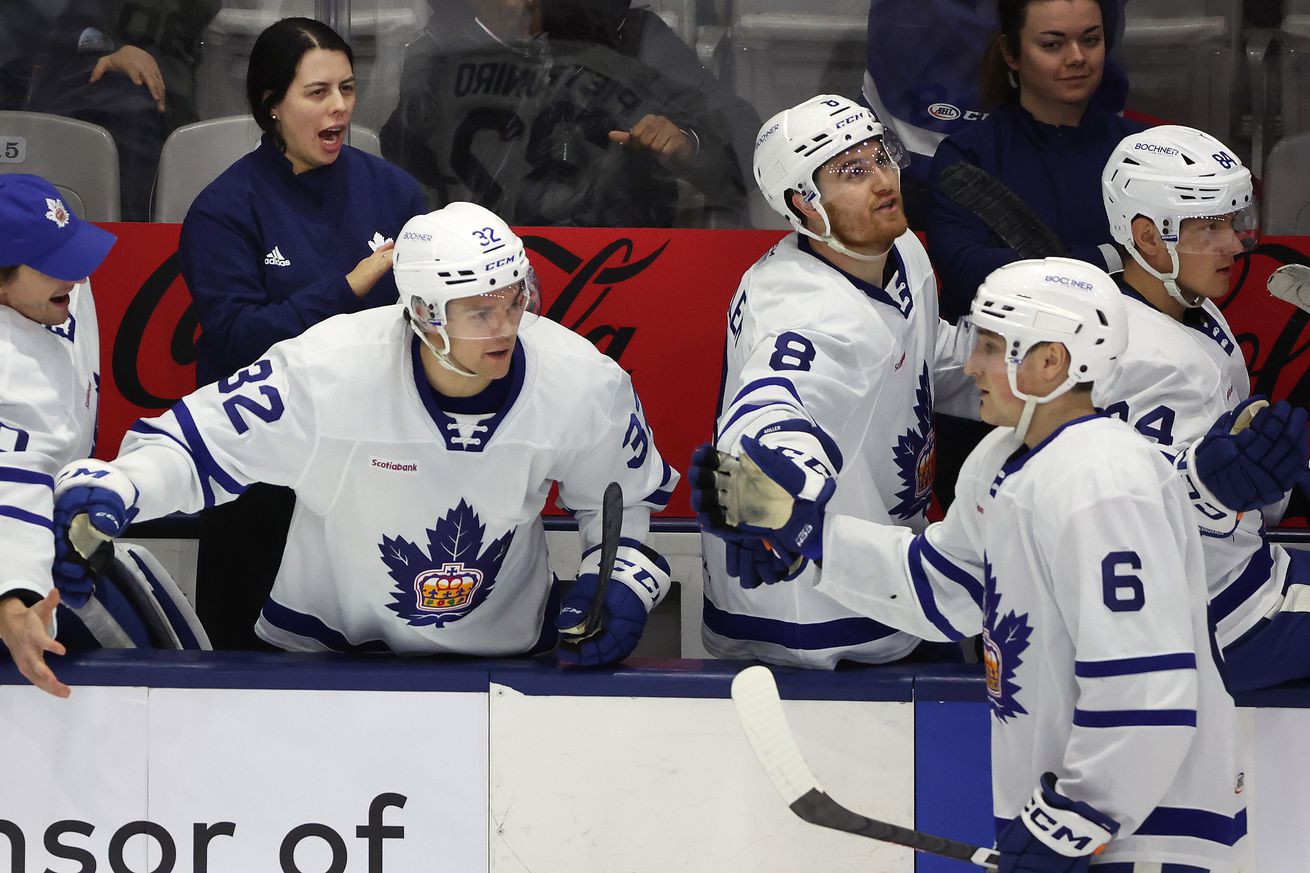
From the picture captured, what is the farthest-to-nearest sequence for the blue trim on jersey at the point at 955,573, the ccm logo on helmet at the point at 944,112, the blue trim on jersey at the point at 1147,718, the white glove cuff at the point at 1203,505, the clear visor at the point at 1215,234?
the ccm logo on helmet at the point at 944,112 → the clear visor at the point at 1215,234 → the white glove cuff at the point at 1203,505 → the blue trim on jersey at the point at 955,573 → the blue trim on jersey at the point at 1147,718

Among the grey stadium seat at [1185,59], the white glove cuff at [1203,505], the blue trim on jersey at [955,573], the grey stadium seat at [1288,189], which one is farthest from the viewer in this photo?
the grey stadium seat at [1185,59]

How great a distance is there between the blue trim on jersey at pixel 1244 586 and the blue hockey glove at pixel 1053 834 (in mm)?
830

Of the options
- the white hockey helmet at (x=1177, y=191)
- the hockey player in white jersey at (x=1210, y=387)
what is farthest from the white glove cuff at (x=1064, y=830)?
the white hockey helmet at (x=1177, y=191)

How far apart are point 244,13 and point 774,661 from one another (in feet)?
8.45

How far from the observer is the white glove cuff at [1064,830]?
219 centimetres

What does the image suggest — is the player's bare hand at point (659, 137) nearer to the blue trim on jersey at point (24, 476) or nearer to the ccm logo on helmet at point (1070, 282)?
the blue trim on jersey at point (24, 476)

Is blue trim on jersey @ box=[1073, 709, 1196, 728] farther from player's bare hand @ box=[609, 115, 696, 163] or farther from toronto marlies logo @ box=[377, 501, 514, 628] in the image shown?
player's bare hand @ box=[609, 115, 696, 163]

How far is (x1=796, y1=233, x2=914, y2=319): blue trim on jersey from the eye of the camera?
3.19m

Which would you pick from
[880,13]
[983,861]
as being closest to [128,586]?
[983,861]

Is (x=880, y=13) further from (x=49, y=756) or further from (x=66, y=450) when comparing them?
(x=49, y=756)

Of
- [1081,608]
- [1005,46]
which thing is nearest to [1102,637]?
[1081,608]

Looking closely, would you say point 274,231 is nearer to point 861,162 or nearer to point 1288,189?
point 861,162

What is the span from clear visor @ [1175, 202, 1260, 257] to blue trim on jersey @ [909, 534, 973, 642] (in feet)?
3.04

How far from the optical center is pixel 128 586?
3229mm
